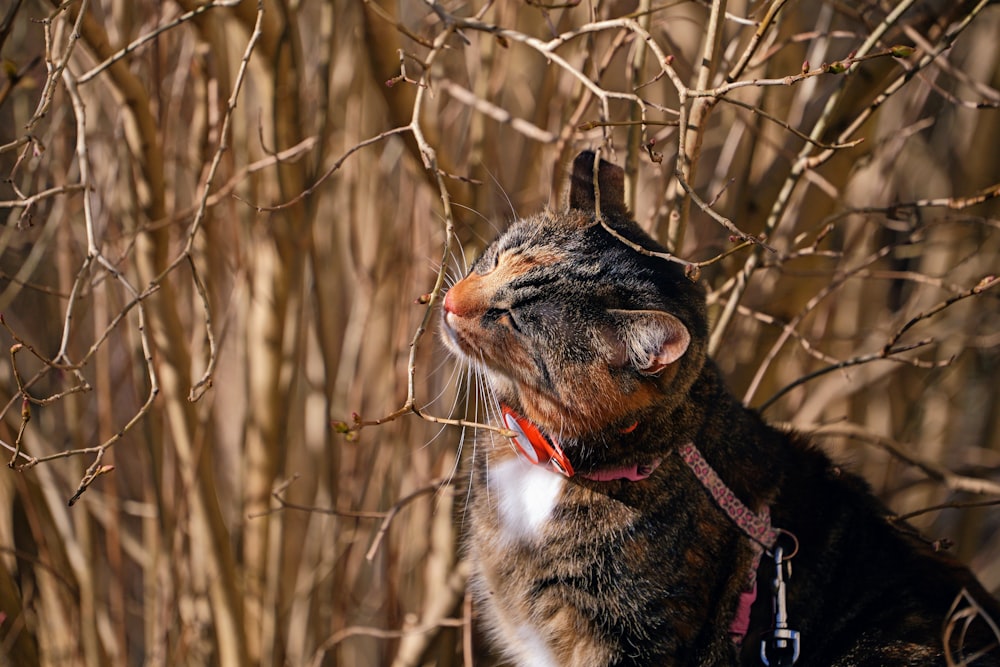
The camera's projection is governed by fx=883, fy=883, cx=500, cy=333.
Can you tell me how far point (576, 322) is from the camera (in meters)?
1.68

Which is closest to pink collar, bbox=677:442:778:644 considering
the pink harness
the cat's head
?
the pink harness

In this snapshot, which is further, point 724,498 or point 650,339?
point 724,498

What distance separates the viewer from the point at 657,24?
210cm

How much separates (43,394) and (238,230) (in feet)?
3.46

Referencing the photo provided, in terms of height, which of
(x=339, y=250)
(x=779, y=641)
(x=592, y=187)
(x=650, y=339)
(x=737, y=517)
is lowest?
(x=779, y=641)

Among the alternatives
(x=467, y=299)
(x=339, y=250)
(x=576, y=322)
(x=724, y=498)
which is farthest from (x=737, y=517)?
(x=339, y=250)

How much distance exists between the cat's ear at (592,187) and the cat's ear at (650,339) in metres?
0.31

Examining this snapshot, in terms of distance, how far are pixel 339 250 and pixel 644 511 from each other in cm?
163

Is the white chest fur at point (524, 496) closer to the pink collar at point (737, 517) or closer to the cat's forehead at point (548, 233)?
the pink collar at point (737, 517)

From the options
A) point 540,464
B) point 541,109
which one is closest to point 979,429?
point 541,109

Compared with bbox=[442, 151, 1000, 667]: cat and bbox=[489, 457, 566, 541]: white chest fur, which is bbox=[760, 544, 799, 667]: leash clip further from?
bbox=[489, 457, 566, 541]: white chest fur

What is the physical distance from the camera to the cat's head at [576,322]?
1.64 meters

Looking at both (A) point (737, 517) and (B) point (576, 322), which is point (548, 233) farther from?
(A) point (737, 517)

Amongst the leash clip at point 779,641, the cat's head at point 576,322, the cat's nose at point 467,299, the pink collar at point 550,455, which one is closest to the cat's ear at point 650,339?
the cat's head at point 576,322
